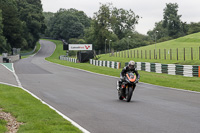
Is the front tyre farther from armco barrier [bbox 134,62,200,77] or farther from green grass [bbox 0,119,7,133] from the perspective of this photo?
armco barrier [bbox 134,62,200,77]

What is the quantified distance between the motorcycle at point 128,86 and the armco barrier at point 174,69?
606 inches

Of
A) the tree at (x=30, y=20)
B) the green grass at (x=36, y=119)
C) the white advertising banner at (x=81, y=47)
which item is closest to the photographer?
the green grass at (x=36, y=119)

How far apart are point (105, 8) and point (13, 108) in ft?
368

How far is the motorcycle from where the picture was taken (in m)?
13.1

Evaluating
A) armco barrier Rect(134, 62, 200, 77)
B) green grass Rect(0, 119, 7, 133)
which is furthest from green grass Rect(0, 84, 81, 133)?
armco barrier Rect(134, 62, 200, 77)

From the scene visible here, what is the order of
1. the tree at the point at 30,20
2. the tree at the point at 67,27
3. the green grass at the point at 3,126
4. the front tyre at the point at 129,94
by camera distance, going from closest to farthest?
the green grass at the point at 3,126 → the front tyre at the point at 129,94 → the tree at the point at 30,20 → the tree at the point at 67,27

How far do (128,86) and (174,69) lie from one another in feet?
60.1

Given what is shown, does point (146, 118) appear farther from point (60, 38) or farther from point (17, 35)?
point (60, 38)

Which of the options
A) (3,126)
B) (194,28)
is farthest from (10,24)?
(3,126)

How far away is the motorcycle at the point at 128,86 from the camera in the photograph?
1311 centimetres

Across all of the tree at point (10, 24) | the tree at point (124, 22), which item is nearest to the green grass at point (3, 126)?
the tree at point (10, 24)

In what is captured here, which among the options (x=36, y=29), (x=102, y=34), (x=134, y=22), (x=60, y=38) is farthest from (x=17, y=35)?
(x=60, y=38)

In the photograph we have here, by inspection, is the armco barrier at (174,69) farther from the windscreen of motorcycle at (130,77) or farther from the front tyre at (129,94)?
the windscreen of motorcycle at (130,77)

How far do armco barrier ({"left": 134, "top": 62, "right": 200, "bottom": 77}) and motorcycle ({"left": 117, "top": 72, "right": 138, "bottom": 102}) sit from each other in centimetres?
1538
